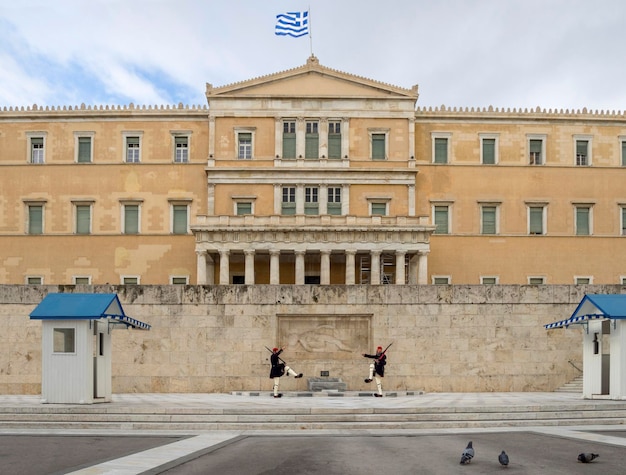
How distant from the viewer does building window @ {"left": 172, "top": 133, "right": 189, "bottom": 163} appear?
2258 inches

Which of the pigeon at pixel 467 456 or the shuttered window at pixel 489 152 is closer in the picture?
the pigeon at pixel 467 456

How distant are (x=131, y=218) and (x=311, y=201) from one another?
1263 centimetres

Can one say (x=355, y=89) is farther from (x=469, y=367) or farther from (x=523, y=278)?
(x=469, y=367)

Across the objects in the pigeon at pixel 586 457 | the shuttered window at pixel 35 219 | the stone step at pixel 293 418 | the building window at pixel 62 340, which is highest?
the shuttered window at pixel 35 219

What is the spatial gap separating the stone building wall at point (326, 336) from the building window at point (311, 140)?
1170 inches

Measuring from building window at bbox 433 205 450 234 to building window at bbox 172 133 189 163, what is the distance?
18.0 meters

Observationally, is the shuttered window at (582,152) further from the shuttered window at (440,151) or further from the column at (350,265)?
the column at (350,265)

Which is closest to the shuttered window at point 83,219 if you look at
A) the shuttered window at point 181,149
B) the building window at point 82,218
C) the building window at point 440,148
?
the building window at point 82,218

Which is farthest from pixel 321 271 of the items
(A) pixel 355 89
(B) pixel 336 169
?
(A) pixel 355 89

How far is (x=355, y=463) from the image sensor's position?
13.3m

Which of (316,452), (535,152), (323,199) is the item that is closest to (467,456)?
(316,452)

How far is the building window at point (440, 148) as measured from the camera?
2274 inches

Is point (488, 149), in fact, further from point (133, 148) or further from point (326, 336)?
point (326, 336)

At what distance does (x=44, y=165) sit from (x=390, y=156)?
2443 centimetres
